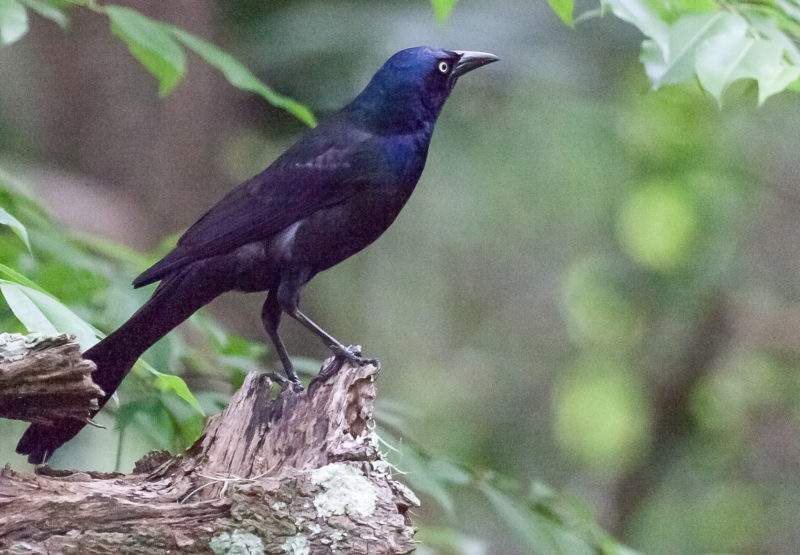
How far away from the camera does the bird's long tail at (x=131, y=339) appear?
→ 117 inches

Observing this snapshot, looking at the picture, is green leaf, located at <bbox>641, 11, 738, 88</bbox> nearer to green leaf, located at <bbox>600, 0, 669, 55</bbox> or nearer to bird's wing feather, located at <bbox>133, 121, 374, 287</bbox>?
green leaf, located at <bbox>600, 0, 669, 55</bbox>

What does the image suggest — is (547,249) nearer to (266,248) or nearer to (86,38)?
(86,38)

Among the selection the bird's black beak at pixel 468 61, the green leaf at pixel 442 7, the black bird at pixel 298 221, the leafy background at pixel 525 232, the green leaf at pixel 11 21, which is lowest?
the black bird at pixel 298 221

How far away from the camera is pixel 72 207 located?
19.8 feet

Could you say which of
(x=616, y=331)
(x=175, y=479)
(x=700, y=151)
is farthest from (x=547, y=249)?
(x=175, y=479)

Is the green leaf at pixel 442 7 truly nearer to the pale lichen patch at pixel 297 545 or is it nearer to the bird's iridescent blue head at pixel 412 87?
the bird's iridescent blue head at pixel 412 87

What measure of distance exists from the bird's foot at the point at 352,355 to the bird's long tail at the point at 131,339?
0.43 metres

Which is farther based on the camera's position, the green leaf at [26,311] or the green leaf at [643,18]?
the green leaf at [643,18]

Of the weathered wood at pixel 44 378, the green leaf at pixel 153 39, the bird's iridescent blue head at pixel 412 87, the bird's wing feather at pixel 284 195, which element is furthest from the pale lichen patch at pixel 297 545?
the green leaf at pixel 153 39

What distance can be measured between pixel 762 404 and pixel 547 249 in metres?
2.10

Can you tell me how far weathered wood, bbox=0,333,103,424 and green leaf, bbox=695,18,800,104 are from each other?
176cm

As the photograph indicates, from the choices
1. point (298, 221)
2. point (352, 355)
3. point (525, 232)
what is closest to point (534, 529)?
point (352, 355)

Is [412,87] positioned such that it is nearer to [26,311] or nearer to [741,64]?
[741,64]

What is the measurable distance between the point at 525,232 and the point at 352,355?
250 inches
